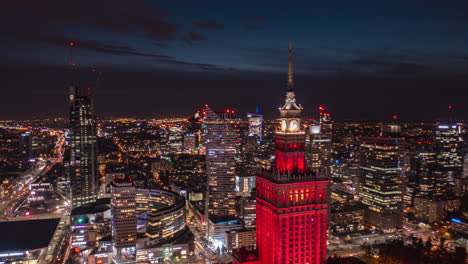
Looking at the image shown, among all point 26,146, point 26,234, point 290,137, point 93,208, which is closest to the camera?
point 290,137

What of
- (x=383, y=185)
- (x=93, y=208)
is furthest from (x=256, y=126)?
(x=93, y=208)

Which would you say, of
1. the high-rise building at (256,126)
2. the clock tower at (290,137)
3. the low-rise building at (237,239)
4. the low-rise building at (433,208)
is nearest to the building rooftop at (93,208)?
the low-rise building at (237,239)

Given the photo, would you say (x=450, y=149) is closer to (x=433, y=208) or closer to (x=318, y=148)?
(x=433, y=208)

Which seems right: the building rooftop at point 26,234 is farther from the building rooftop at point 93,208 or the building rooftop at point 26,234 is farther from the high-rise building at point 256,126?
the high-rise building at point 256,126

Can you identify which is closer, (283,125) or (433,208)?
(283,125)

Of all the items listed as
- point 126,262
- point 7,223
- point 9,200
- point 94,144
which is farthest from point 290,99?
point 9,200
